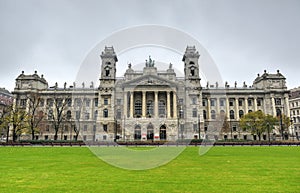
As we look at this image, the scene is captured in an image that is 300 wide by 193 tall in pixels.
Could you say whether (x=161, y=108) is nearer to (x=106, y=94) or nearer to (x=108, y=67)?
(x=106, y=94)

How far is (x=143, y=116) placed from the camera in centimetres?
7456

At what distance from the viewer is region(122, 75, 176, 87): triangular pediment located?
76.0 meters

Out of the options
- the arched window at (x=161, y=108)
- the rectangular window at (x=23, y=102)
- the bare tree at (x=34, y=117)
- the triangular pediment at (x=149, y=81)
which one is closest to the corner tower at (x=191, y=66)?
the triangular pediment at (x=149, y=81)

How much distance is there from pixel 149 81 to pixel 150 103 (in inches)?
268

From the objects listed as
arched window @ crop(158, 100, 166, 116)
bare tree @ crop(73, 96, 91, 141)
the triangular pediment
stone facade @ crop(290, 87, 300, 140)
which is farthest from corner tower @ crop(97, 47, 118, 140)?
stone facade @ crop(290, 87, 300, 140)

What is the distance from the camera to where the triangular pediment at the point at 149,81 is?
76000 millimetres

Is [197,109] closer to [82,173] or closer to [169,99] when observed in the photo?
[169,99]

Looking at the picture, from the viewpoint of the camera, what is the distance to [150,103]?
78250mm

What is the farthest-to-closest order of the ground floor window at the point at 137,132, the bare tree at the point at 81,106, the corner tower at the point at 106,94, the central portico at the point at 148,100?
the bare tree at the point at 81,106 < the corner tower at the point at 106,94 < the central portico at the point at 148,100 < the ground floor window at the point at 137,132

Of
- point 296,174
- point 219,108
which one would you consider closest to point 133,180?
point 296,174

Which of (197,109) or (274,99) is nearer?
(197,109)

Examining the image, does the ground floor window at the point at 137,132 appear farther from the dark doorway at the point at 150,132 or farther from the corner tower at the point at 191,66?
the corner tower at the point at 191,66

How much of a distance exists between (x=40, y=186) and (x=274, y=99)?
3432 inches

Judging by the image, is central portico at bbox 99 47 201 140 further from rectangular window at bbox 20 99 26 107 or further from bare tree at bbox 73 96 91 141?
rectangular window at bbox 20 99 26 107
